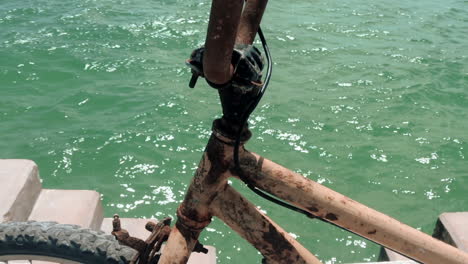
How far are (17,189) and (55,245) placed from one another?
1.10 m

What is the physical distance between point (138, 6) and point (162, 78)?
3.07 meters

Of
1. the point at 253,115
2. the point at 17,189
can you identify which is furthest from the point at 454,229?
the point at 253,115

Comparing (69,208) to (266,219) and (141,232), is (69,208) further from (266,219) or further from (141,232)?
(266,219)

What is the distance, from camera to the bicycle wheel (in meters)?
1.82

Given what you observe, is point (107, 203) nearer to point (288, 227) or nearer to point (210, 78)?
point (288, 227)

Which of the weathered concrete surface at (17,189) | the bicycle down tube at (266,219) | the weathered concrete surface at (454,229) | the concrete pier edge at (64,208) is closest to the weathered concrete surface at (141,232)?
the concrete pier edge at (64,208)

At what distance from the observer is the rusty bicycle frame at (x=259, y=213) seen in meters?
1.46

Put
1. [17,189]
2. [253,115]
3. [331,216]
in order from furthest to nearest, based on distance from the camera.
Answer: [253,115]
[17,189]
[331,216]

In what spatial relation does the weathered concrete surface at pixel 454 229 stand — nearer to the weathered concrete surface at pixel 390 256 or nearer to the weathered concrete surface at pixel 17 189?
the weathered concrete surface at pixel 390 256

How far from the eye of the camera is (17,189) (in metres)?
2.78

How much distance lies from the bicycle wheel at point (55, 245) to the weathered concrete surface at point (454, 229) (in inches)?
78.2

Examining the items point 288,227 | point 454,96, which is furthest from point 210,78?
point 454,96

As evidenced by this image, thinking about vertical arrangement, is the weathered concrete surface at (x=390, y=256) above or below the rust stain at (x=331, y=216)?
below

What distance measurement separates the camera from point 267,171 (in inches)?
57.6
